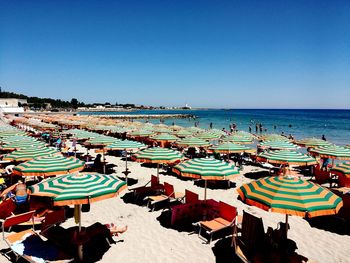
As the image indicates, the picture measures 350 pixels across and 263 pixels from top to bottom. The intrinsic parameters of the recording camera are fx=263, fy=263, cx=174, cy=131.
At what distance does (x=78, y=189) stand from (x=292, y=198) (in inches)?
144

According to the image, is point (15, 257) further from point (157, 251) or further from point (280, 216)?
point (280, 216)

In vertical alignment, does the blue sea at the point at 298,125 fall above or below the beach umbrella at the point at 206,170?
below

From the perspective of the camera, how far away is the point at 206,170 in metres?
6.18

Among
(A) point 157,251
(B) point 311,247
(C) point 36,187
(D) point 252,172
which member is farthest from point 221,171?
(D) point 252,172

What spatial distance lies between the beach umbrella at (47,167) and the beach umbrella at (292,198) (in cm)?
433

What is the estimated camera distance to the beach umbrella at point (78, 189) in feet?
14.9

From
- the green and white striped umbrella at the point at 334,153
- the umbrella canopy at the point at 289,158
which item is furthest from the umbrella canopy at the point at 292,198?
the green and white striped umbrella at the point at 334,153

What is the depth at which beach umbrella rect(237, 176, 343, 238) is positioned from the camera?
4.15 meters

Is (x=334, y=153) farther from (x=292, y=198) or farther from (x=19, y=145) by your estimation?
(x=19, y=145)

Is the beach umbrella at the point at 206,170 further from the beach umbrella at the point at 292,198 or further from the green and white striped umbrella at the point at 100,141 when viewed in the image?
the green and white striped umbrella at the point at 100,141

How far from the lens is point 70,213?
771 cm

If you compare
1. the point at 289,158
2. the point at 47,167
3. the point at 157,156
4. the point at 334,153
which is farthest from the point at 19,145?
the point at 334,153

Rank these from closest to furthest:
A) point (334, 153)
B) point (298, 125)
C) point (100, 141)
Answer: point (334, 153) < point (100, 141) < point (298, 125)

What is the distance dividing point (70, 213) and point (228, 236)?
14.9 ft
